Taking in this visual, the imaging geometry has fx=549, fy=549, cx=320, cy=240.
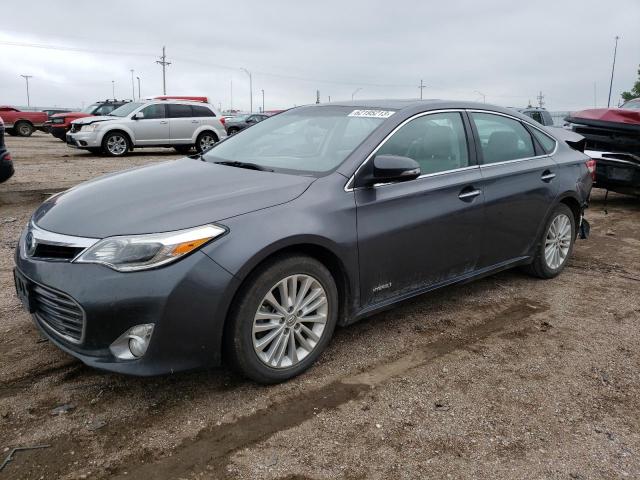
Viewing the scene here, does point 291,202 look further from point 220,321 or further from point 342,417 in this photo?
point 342,417

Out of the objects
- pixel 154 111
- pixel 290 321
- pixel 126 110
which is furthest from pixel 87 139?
pixel 290 321

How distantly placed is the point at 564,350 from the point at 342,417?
5.57 ft

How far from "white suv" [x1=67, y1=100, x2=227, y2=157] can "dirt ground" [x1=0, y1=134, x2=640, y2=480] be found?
487 inches

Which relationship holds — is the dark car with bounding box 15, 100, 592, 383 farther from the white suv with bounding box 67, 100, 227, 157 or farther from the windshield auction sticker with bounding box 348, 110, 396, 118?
the white suv with bounding box 67, 100, 227, 157

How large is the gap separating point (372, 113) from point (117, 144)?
1359 centimetres

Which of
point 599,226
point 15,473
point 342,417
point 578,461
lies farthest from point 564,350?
point 599,226

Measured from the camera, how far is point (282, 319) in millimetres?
3002

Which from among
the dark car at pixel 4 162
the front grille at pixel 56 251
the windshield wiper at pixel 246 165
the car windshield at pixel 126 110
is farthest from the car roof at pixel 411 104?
the car windshield at pixel 126 110

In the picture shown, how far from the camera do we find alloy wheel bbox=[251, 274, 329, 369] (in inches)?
115

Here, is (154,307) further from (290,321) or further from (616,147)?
(616,147)

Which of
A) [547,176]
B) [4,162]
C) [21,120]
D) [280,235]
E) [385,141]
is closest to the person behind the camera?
[280,235]

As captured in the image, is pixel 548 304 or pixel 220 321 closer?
pixel 220 321

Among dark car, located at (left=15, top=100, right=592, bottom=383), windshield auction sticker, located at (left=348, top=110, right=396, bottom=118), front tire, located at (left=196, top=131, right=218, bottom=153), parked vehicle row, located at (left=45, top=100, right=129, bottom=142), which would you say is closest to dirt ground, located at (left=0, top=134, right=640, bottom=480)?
dark car, located at (left=15, top=100, right=592, bottom=383)

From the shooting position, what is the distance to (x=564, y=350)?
3.59 m
